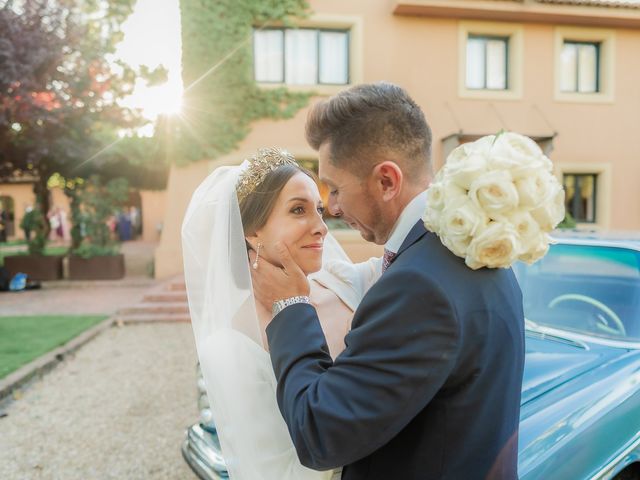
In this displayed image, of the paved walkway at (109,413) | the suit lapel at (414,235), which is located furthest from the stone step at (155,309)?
the suit lapel at (414,235)

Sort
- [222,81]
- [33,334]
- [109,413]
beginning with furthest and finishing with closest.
→ [222,81] < [33,334] < [109,413]

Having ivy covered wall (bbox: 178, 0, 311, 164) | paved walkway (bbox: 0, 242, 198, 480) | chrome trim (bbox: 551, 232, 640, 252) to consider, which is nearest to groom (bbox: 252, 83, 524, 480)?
chrome trim (bbox: 551, 232, 640, 252)

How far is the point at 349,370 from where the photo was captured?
1065 mm

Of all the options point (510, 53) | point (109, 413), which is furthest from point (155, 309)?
point (510, 53)

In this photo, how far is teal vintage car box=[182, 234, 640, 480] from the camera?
1.84 m

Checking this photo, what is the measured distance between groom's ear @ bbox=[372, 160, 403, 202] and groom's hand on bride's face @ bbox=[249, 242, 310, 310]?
37 centimetres

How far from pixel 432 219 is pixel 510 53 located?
1217 centimetres

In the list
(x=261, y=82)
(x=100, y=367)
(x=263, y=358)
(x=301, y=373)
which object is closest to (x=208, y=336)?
(x=263, y=358)

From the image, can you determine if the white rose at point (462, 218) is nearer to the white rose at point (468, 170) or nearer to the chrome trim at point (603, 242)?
the white rose at point (468, 170)

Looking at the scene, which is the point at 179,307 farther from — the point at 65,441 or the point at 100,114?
the point at 100,114

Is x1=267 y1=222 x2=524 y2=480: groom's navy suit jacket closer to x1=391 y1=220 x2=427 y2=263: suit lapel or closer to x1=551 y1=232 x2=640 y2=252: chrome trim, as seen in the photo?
x1=391 y1=220 x2=427 y2=263: suit lapel

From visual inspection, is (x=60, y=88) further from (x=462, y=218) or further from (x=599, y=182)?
(x=599, y=182)

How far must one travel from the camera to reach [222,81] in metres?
10.5

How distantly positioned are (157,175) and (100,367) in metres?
11.1
